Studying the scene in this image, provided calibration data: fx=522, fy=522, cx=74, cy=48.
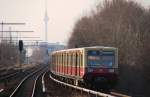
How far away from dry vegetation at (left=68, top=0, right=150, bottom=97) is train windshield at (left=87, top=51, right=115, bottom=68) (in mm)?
2663

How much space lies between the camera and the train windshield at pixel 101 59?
33.3 metres

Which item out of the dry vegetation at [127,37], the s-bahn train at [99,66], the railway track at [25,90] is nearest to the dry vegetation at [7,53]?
the dry vegetation at [127,37]

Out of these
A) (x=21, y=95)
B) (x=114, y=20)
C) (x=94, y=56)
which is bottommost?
(x=21, y=95)

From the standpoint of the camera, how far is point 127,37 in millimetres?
62219

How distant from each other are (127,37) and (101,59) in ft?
95.5

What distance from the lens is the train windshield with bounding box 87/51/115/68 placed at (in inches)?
1313

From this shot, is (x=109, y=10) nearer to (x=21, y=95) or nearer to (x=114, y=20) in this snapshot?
(x=114, y=20)

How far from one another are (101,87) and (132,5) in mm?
47631

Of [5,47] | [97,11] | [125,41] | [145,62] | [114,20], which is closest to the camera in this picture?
[145,62]

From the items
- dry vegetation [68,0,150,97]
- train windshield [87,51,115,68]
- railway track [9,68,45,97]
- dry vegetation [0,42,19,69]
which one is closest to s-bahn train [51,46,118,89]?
train windshield [87,51,115,68]

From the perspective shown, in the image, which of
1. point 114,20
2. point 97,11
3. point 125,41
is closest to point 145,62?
point 125,41

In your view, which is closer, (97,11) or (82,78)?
(82,78)

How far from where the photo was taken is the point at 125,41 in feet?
202

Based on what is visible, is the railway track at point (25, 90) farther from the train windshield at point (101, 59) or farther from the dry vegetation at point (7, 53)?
the dry vegetation at point (7, 53)
